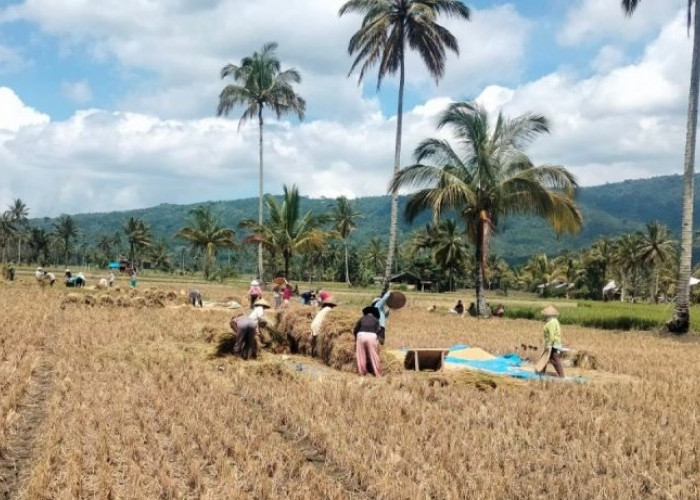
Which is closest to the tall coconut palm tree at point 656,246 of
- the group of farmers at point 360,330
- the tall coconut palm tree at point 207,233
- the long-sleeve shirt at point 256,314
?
the tall coconut palm tree at point 207,233

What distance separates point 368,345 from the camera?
11.3 meters

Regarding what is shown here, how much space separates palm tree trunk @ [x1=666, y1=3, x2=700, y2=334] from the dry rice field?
25.2 feet

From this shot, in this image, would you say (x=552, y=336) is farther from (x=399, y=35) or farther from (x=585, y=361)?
(x=399, y=35)

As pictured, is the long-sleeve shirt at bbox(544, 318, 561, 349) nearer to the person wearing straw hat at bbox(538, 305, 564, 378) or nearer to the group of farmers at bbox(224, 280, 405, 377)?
the person wearing straw hat at bbox(538, 305, 564, 378)

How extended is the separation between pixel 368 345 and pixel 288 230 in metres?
23.4

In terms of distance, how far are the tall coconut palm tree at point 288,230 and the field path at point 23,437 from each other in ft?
77.7

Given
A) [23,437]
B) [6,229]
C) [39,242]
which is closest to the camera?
[23,437]

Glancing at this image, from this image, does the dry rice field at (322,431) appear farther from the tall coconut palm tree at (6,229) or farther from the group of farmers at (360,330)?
the tall coconut palm tree at (6,229)

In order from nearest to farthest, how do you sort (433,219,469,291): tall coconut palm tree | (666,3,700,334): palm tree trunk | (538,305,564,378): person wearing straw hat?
(538,305,564,378): person wearing straw hat
(666,3,700,334): palm tree trunk
(433,219,469,291): tall coconut palm tree

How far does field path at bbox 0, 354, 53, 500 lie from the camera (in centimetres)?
565

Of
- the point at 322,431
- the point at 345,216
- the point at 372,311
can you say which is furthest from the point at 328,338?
the point at 345,216

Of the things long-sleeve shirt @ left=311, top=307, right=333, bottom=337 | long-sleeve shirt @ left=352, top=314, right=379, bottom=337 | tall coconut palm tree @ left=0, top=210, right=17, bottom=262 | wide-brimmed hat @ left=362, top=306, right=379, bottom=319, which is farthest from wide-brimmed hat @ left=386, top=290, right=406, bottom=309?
tall coconut palm tree @ left=0, top=210, right=17, bottom=262

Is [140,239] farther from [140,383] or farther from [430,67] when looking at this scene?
[140,383]

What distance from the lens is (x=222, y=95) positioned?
39469mm
